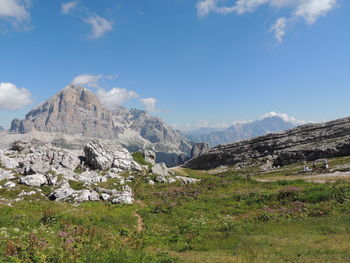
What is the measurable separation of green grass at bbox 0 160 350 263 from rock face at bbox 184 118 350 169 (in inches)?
2399

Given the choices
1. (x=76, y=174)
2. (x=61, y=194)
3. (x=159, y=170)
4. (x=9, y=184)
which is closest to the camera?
(x=61, y=194)

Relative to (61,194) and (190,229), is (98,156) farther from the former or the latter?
(190,229)

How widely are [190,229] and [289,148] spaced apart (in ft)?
301

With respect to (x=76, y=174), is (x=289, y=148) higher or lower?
lower

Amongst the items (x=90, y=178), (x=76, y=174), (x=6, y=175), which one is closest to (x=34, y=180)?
(x=6, y=175)

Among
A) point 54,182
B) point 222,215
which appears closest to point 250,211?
point 222,215

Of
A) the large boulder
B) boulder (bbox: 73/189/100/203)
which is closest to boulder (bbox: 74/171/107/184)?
the large boulder

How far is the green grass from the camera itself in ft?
45.2

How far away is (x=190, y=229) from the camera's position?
22641 millimetres

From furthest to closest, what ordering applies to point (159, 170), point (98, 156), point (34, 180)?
point (159, 170) < point (98, 156) < point (34, 180)

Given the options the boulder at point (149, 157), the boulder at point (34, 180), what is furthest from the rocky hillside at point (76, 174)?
the boulder at point (149, 157)

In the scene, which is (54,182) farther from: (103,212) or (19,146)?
(19,146)

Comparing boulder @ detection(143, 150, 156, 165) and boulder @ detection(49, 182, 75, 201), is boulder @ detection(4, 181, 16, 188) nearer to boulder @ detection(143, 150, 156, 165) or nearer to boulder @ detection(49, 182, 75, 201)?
boulder @ detection(49, 182, 75, 201)

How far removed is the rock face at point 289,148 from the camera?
86625 mm
